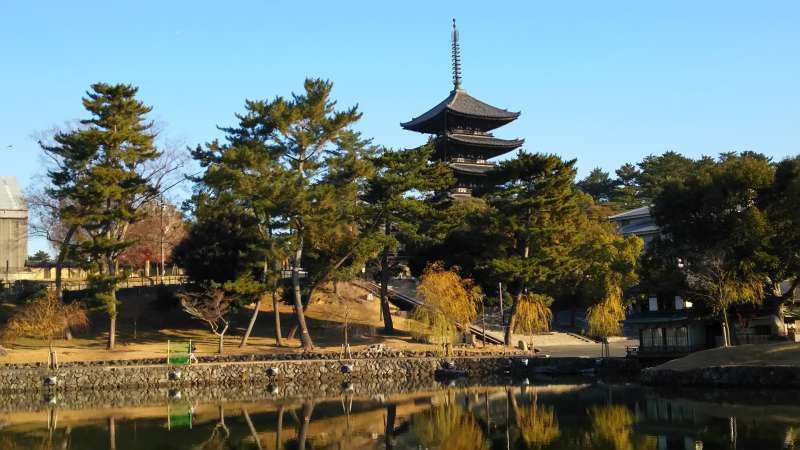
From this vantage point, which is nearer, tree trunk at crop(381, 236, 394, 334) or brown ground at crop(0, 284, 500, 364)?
brown ground at crop(0, 284, 500, 364)

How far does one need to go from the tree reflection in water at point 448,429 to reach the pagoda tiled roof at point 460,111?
43.4m

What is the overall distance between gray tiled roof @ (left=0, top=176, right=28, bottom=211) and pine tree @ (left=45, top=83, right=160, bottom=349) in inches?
938

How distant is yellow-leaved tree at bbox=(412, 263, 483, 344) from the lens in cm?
4269

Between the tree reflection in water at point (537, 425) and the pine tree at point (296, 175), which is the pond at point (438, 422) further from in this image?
the pine tree at point (296, 175)

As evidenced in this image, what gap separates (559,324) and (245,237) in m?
23.5

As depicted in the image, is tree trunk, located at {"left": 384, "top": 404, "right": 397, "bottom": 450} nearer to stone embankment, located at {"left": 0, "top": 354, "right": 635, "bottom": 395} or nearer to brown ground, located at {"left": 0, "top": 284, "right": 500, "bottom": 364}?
stone embankment, located at {"left": 0, "top": 354, "right": 635, "bottom": 395}

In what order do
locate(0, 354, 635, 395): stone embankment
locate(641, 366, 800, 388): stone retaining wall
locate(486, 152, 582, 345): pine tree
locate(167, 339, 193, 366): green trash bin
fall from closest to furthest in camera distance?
locate(641, 366, 800, 388): stone retaining wall, locate(0, 354, 635, 395): stone embankment, locate(167, 339, 193, 366): green trash bin, locate(486, 152, 582, 345): pine tree

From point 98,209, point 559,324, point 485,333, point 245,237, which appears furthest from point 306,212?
point 559,324

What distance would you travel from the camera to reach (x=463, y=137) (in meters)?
70.3

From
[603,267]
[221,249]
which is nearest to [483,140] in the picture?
[603,267]

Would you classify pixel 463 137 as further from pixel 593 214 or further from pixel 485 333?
pixel 485 333

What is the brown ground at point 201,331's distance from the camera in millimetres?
40812

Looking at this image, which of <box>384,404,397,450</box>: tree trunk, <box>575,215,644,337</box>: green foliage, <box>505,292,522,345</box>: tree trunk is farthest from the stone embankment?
<box>384,404,397,450</box>: tree trunk

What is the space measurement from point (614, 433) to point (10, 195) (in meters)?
56.5
